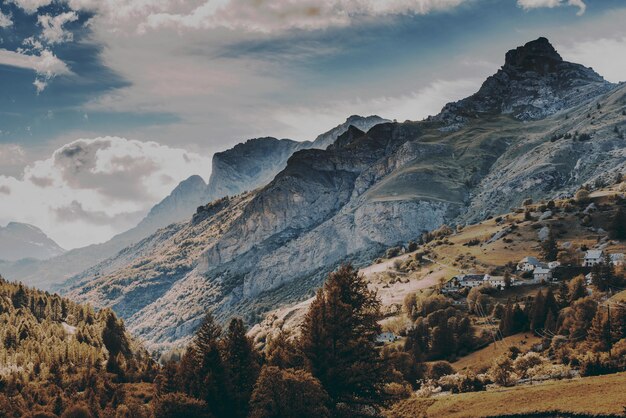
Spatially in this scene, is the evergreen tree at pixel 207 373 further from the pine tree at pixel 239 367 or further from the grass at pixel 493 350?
the grass at pixel 493 350

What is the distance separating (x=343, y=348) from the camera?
60.7 m

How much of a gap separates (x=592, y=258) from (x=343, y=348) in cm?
12992

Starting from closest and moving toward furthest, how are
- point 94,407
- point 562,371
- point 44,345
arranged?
1. point 94,407
2. point 562,371
3. point 44,345

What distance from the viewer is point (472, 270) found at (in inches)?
7830

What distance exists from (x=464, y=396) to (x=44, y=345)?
7702cm

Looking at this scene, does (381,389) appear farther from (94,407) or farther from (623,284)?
(623,284)

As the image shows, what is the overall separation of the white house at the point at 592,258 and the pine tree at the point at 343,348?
4869 inches

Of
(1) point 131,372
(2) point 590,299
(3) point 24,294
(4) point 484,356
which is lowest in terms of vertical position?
(4) point 484,356

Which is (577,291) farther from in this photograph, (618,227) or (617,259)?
(618,227)

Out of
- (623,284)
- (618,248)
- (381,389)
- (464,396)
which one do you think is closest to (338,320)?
(381,389)

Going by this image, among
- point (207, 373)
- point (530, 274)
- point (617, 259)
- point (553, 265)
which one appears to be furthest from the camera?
point (530, 274)

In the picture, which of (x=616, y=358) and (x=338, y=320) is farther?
(x=616, y=358)

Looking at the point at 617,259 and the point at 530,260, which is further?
the point at 530,260

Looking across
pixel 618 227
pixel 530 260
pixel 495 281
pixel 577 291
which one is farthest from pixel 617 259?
pixel 577 291
